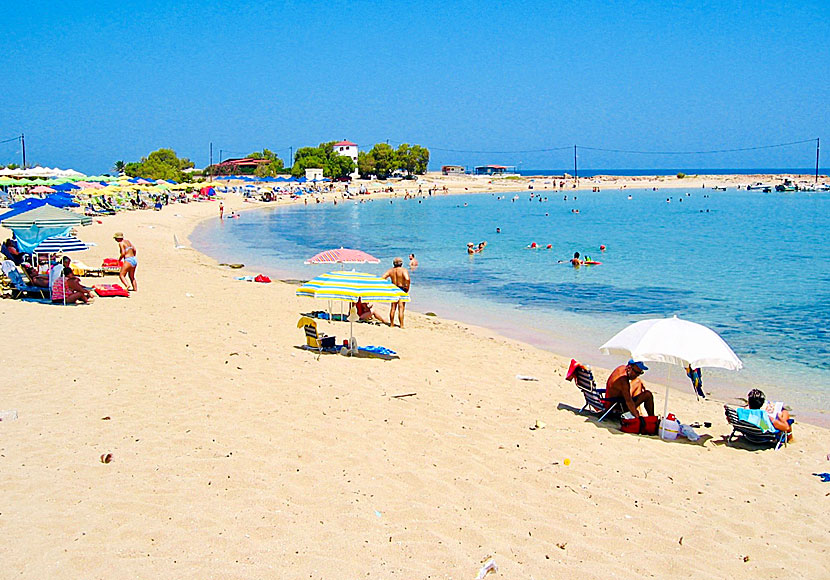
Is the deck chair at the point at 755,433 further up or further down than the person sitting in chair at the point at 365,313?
further down

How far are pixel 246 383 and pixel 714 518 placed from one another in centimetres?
526

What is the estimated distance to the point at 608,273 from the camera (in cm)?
2623

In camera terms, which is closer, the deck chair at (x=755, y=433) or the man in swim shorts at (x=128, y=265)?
the deck chair at (x=755, y=433)

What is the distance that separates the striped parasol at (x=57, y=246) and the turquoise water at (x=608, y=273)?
8284mm

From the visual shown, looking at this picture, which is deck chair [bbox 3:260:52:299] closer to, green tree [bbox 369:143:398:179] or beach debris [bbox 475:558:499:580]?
beach debris [bbox 475:558:499:580]

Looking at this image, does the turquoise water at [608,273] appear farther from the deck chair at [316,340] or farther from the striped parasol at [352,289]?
the deck chair at [316,340]

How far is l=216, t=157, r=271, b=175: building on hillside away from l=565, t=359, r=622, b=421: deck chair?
340ft

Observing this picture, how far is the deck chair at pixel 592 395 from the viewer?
8086mm

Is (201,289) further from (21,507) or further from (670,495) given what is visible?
(670,495)

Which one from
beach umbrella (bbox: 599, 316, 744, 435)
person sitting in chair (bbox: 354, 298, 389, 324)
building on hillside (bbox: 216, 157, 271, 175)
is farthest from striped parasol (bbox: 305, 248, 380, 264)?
building on hillside (bbox: 216, 157, 271, 175)

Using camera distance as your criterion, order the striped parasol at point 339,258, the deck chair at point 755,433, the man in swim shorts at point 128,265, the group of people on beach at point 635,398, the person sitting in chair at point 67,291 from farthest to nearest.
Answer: the man in swim shorts at point 128,265, the striped parasol at point 339,258, the person sitting in chair at point 67,291, the group of people on beach at point 635,398, the deck chair at point 755,433

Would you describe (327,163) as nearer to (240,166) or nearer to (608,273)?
(240,166)

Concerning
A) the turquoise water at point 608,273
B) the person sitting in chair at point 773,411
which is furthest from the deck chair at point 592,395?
the turquoise water at point 608,273

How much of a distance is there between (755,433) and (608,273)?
758 inches
